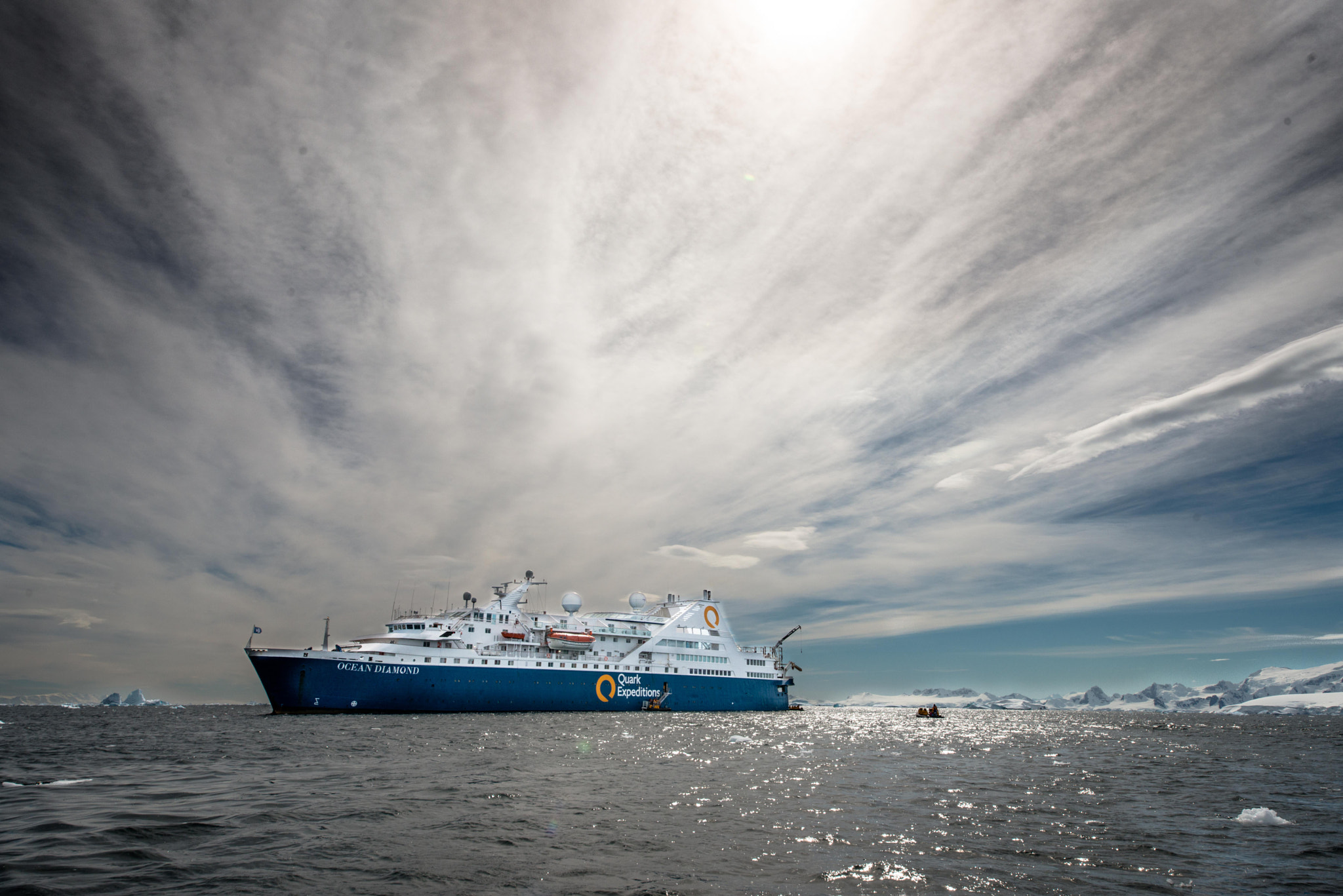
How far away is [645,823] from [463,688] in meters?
50.0

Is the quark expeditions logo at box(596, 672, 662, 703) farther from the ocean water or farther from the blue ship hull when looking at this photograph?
the ocean water

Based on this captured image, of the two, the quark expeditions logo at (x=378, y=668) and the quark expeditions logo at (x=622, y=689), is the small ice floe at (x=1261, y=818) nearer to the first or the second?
the quark expeditions logo at (x=378, y=668)

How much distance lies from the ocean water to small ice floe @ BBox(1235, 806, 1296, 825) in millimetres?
72

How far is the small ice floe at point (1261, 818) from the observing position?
14516 mm

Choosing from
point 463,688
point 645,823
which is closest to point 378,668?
point 463,688

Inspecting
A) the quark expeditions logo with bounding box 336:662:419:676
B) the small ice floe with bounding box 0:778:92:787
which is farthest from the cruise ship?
the small ice floe with bounding box 0:778:92:787

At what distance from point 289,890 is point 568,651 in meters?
60.3

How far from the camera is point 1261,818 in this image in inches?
581

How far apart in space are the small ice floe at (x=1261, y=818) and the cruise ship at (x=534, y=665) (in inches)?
2181

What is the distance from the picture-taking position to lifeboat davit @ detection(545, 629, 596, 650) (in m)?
64.4

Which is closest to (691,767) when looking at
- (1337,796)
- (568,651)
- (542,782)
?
(542,782)

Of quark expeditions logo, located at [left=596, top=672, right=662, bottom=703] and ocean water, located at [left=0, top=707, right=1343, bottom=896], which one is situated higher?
ocean water, located at [left=0, top=707, right=1343, bottom=896]

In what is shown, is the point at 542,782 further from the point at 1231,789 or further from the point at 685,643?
the point at 685,643

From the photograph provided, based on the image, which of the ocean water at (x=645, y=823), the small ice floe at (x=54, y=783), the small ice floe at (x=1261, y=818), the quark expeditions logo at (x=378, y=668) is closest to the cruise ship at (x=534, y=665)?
the quark expeditions logo at (x=378, y=668)
